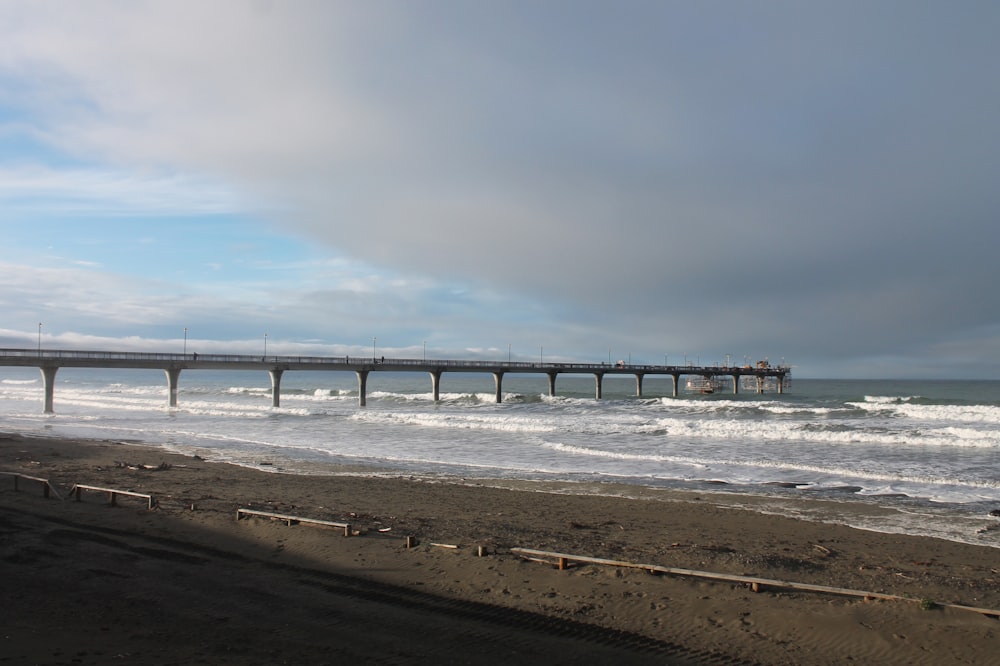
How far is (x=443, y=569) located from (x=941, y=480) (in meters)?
17.0

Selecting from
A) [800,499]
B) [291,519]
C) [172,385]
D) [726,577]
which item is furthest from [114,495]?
[172,385]

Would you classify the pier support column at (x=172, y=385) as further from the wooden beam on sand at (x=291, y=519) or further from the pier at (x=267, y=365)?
the wooden beam on sand at (x=291, y=519)

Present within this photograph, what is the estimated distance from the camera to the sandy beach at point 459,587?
267 inches

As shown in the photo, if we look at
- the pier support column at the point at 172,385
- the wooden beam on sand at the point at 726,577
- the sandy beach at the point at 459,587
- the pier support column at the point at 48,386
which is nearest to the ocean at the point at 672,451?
the pier support column at the point at 48,386

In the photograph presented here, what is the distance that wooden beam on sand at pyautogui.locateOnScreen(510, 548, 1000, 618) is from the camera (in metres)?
8.24

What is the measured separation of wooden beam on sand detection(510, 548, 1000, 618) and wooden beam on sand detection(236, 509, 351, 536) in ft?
10.1

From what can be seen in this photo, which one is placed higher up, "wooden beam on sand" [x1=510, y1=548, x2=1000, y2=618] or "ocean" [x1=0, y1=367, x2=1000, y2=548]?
"wooden beam on sand" [x1=510, y1=548, x2=1000, y2=618]

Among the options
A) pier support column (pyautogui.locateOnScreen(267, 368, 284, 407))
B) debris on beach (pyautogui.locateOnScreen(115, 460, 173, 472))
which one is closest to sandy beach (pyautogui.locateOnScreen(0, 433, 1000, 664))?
debris on beach (pyautogui.locateOnScreen(115, 460, 173, 472))

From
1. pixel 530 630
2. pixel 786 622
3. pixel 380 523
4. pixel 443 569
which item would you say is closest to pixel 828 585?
pixel 786 622

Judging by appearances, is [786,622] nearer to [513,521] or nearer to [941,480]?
[513,521]

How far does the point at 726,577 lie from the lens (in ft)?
29.0

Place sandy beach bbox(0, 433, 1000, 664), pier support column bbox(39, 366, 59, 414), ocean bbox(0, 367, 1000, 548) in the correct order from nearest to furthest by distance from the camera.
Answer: sandy beach bbox(0, 433, 1000, 664)
ocean bbox(0, 367, 1000, 548)
pier support column bbox(39, 366, 59, 414)

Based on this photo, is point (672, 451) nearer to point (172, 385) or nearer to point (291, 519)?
point (291, 519)

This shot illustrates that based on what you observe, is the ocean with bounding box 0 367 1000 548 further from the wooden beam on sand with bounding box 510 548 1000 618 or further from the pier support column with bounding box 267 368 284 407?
the pier support column with bounding box 267 368 284 407
